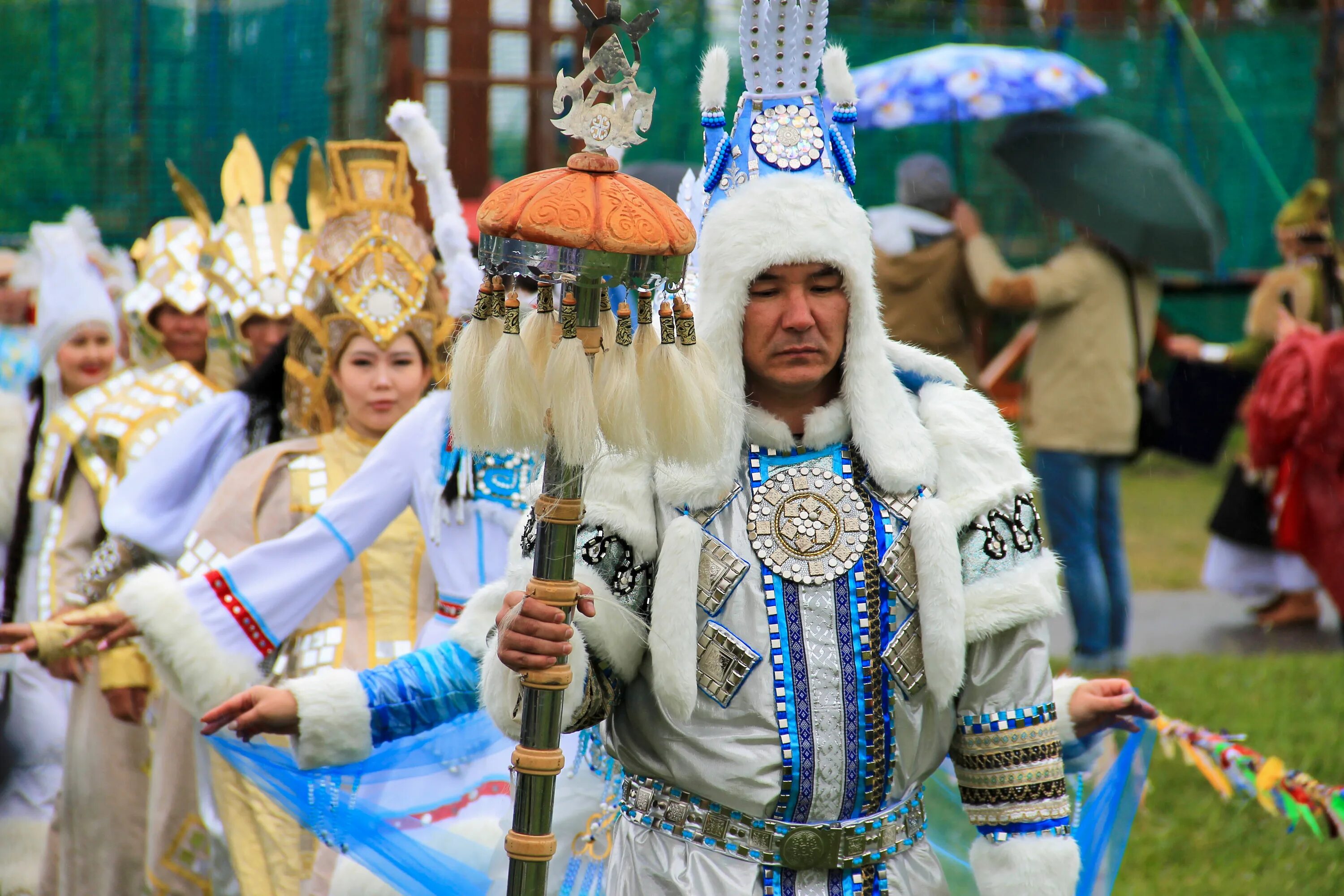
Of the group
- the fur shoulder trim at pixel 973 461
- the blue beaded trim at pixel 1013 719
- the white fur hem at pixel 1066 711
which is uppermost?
the fur shoulder trim at pixel 973 461

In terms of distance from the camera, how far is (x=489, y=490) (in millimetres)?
4266

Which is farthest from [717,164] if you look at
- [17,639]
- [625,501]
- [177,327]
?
[177,327]

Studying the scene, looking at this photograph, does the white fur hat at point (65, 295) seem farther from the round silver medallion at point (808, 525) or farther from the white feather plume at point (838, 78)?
the round silver medallion at point (808, 525)

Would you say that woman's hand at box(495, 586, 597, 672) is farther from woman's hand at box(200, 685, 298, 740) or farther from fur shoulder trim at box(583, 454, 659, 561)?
woman's hand at box(200, 685, 298, 740)

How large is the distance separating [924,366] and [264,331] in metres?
3.42

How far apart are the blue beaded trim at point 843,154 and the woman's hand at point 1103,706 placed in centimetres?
112

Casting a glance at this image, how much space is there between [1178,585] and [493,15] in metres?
6.07

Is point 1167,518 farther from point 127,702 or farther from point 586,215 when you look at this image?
point 586,215

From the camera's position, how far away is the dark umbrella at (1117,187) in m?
7.41

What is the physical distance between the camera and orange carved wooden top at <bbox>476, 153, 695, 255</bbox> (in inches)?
92.8

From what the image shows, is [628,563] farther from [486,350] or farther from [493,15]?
[493,15]

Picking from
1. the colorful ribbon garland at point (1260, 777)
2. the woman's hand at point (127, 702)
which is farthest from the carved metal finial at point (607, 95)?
the woman's hand at point (127, 702)

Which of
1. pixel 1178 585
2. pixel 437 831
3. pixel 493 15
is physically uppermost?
pixel 493 15

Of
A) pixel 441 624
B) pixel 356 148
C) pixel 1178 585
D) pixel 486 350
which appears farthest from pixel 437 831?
pixel 1178 585
